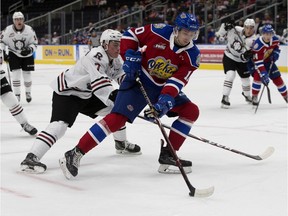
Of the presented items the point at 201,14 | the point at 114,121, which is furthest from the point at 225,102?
the point at 201,14

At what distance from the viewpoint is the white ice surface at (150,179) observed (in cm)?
250

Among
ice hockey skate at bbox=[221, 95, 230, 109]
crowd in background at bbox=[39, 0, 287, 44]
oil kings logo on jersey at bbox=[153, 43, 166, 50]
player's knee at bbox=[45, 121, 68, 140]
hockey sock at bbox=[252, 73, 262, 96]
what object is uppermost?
oil kings logo on jersey at bbox=[153, 43, 166, 50]

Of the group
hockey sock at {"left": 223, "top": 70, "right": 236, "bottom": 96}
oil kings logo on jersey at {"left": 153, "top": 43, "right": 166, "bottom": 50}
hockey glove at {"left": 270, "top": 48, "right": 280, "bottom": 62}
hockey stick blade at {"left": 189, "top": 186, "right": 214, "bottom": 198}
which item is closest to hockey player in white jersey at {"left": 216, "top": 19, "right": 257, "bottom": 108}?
hockey sock at {"left": 223, "top": 70, "right": 236, "bottom": 96}

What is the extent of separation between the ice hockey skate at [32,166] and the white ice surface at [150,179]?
40mm

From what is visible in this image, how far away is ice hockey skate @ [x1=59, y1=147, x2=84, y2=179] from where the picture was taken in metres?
3.02

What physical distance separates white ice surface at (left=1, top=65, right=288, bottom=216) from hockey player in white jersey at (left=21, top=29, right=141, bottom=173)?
0.16 meters

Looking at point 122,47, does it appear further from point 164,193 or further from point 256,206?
point 256,206

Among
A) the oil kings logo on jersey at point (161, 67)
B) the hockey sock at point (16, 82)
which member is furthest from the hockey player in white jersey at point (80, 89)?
the hockey sock at point (16, 82)

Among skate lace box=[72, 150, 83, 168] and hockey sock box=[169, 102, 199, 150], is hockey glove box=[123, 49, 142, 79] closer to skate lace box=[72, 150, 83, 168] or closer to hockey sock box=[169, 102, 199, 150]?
hockey sock box=[169, 102, 199, 150]

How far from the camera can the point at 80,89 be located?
337 cm

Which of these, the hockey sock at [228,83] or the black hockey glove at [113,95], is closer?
the black hockey glove at [113,95]

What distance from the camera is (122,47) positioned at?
317 centimetres

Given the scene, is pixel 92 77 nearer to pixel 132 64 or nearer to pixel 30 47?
pixel 132 64

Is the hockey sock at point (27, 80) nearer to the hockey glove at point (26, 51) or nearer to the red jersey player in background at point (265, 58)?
the hockey glove at point (26, 51)
